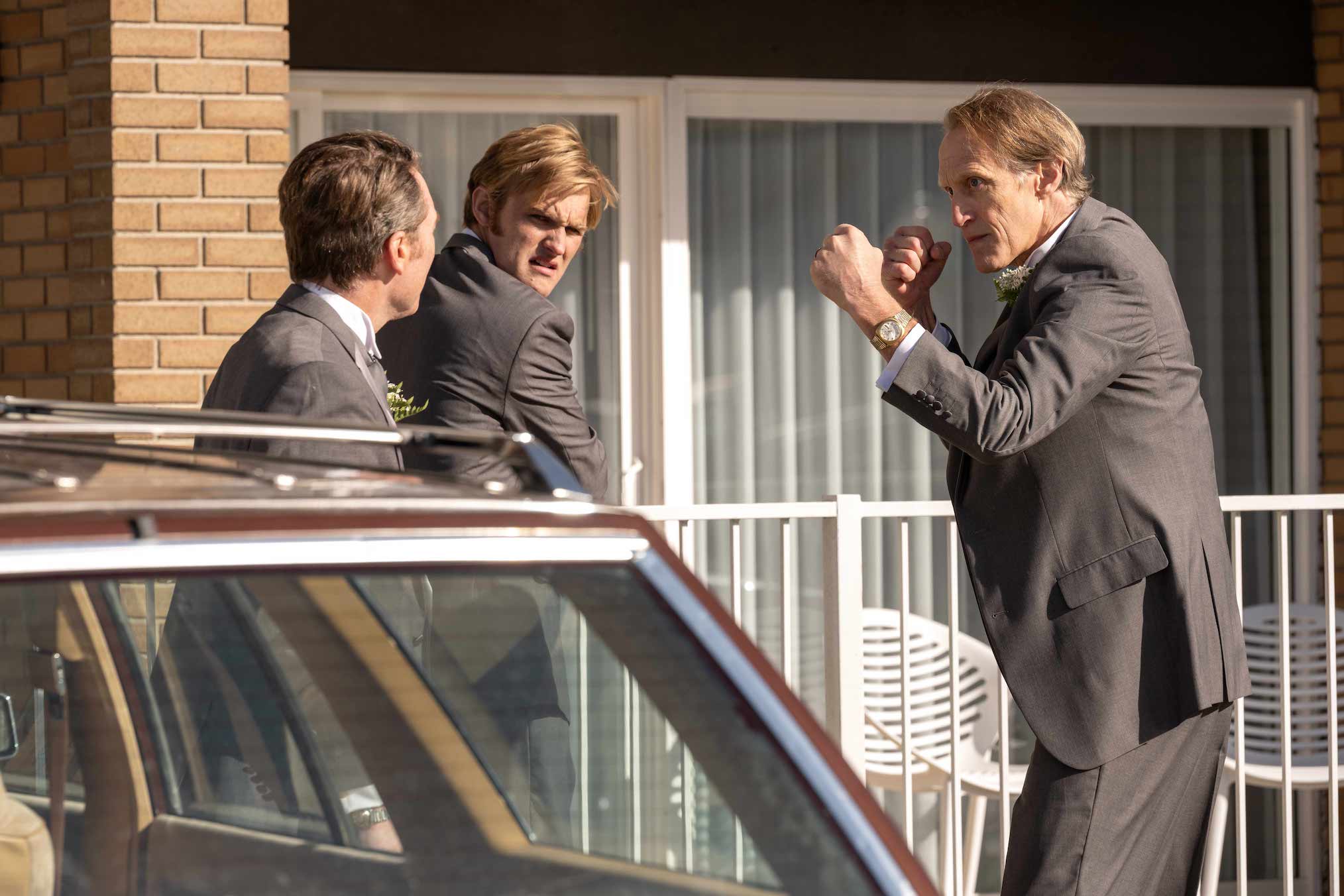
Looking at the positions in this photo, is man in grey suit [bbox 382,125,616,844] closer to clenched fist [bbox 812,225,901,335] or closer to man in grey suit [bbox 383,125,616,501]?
man in grey suit [bbox 383,125,616,501]

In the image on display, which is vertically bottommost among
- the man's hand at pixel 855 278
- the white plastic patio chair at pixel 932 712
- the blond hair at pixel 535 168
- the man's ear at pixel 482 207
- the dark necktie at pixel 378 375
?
the white plastic patio chair at pixel 932 712

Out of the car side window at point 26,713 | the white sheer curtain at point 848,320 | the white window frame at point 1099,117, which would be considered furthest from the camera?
the white sheer curtain at point 848,320

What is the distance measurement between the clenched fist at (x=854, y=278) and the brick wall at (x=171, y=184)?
7.52ft

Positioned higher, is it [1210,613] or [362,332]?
[362,332]

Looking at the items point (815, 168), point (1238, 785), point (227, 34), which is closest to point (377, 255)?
point (227, 34)

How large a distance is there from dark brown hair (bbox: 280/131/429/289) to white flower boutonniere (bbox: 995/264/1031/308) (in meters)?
1.12

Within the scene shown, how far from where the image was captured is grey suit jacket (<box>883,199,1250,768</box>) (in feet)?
9.13

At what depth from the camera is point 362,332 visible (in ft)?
9.58

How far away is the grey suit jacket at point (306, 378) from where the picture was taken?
267 centimetres

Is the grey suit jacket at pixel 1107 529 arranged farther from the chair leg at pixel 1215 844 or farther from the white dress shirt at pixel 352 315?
the chair leg at pixel 1215 844

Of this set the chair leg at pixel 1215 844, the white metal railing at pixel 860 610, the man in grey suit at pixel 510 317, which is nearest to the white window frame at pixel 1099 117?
the chair leg at pixel 1215 844

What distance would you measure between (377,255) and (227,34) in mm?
2171

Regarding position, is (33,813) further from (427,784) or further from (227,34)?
(227,34)

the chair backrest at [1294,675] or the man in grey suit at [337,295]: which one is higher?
the man in grey suit at [337,295]
